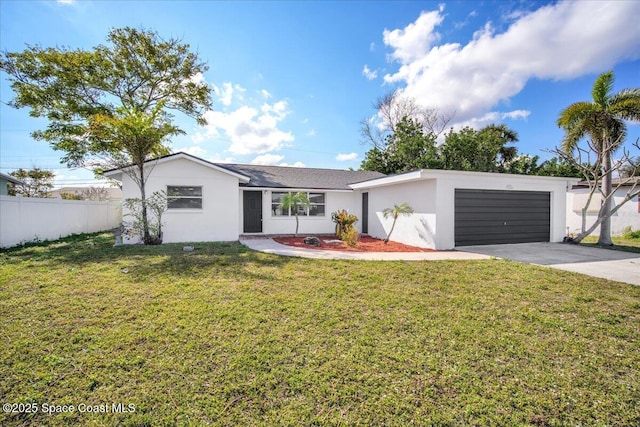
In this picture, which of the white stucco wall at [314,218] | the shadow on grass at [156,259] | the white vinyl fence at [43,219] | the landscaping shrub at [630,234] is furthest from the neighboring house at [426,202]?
the landscaping shrub at [630,234]

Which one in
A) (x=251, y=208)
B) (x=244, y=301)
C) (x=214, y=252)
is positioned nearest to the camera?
(x=244, y=301)

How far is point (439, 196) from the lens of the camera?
9.77m

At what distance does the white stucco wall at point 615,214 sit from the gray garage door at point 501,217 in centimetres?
463

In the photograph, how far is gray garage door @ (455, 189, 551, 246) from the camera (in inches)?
405

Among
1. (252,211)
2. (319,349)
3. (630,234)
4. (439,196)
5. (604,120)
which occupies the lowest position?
(319,349)

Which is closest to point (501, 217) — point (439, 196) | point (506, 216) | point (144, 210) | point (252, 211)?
point (506, 216)

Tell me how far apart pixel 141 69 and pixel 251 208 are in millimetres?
11619

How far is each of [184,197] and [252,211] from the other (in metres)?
3.40

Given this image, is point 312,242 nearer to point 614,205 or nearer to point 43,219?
point 43,219

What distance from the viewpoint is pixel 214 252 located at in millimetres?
8555

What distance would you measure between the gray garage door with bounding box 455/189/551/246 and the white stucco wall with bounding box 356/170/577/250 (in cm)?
25

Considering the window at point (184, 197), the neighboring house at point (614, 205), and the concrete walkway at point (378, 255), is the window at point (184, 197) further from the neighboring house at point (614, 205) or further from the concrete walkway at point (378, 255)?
the neighboring house at point (614, 205)

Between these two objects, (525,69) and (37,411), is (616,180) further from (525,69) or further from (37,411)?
(37,411)

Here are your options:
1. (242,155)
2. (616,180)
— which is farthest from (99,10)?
(616,180)
